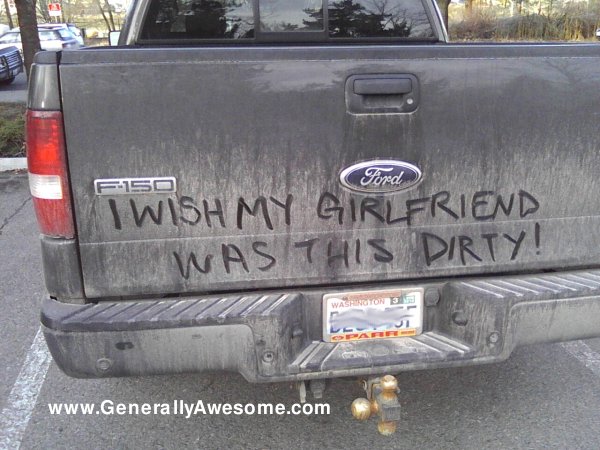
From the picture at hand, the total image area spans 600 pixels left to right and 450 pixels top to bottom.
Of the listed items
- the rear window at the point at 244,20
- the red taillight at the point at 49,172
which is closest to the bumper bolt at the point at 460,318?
the red taillight at the point at 49,172

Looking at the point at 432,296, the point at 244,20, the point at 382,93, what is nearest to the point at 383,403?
the point at 432,296

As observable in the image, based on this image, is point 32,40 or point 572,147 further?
point 32,40

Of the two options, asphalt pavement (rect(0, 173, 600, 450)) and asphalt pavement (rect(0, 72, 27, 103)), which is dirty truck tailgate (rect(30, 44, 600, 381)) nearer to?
asphalt pavement (rect(0, 173, 600, 450))

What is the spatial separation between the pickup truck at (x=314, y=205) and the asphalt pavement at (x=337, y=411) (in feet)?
1.92

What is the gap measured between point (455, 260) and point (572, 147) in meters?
0.64

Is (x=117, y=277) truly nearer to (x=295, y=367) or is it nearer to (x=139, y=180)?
(x=139, y=180)

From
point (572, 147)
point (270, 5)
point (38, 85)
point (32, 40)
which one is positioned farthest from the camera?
point (32, 40)

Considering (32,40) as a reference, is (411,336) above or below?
below

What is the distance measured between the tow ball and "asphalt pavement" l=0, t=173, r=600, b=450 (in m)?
0.46

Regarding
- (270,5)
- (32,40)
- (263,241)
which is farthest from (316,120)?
(32,40)

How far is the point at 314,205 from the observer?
7.19 ft

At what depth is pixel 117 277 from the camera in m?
2.17

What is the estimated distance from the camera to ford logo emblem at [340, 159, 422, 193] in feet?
7.11

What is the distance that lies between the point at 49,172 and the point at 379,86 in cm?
121
